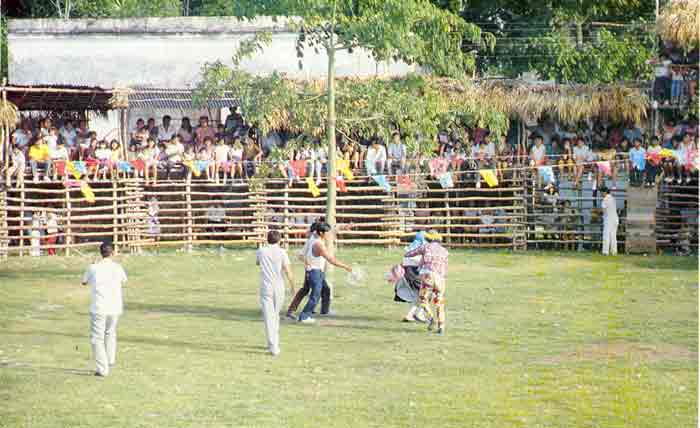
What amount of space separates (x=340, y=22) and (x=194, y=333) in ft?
20.8

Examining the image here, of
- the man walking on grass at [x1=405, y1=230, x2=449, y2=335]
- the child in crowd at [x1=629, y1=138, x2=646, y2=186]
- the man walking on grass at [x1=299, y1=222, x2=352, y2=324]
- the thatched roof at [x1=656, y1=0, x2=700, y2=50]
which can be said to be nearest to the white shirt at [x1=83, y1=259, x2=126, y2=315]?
the man walking on grass at [x1=299, y1=222, x2=352, y2=324]

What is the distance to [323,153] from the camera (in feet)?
96.6

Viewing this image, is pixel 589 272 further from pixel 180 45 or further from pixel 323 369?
pixel 180 45

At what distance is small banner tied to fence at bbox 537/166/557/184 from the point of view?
92.1 feet

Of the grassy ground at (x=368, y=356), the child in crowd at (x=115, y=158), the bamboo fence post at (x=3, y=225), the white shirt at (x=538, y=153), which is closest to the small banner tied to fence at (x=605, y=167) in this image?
the white shirt at (x=538, y=153)

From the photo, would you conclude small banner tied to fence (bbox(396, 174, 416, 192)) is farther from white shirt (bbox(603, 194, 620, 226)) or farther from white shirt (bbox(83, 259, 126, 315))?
white shirt (bbox(83, 259, 126, 315))

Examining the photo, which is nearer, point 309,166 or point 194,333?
point 194,333

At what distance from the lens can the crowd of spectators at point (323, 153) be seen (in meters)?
28.0

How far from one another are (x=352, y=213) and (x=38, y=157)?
7.42 meters

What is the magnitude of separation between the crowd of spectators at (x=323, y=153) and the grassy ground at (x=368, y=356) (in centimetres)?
365

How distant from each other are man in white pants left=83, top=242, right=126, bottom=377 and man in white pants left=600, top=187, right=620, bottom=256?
51.1 ft

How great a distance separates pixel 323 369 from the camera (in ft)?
49.6

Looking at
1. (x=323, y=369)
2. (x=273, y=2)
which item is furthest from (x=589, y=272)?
(x=323, y=369)

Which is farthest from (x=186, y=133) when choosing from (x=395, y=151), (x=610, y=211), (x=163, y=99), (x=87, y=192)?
(x=610, y=211)
